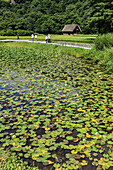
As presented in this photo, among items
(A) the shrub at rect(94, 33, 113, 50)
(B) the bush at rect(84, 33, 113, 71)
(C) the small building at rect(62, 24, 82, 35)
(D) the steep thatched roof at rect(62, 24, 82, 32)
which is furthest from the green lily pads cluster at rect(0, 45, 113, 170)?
(C) the small building at rect(62, 24, 82, 35)

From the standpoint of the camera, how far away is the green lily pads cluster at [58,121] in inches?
184

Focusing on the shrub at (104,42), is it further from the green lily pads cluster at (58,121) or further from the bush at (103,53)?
the green lily pads cluster at (58,121)

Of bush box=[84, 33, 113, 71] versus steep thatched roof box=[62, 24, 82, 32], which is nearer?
bush box=[84, 33, 113, 71]

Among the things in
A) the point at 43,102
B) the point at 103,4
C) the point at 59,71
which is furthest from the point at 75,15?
the point at 43,102

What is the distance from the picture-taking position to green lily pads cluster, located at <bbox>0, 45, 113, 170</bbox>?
4668 millimetres

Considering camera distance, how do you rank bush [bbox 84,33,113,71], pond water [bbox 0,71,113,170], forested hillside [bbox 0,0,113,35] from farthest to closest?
1. forested hillside [bbox 0,0,113,35]
2. bush [bbox 84,33,113,71]
3. pond water [bbox 0,71,113,170]

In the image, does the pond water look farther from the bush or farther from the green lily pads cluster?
the bush

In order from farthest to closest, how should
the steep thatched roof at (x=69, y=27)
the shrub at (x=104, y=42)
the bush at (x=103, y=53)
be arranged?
1. the steep thatched roof at (x=69, y=27)
2. the shrub at (x=104, y=42)
3. the bush at (x=103, y=53)

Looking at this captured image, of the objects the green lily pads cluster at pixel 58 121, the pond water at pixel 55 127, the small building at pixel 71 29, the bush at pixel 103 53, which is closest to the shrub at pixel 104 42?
the bush at pixel 103 53

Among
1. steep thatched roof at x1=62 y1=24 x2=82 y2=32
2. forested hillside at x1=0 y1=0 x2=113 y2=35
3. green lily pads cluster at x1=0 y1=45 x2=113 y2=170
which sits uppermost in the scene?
forested hillside at x1=0 y1=0 x2=113 y2=35

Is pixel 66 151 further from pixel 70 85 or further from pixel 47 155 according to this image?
pixel 70 85

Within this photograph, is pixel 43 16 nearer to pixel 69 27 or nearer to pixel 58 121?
pixel 69 27

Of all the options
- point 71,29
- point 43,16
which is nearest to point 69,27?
point 71,29

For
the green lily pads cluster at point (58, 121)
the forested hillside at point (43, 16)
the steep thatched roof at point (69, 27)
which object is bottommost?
the green lily pads cluster at point (58, 121)
